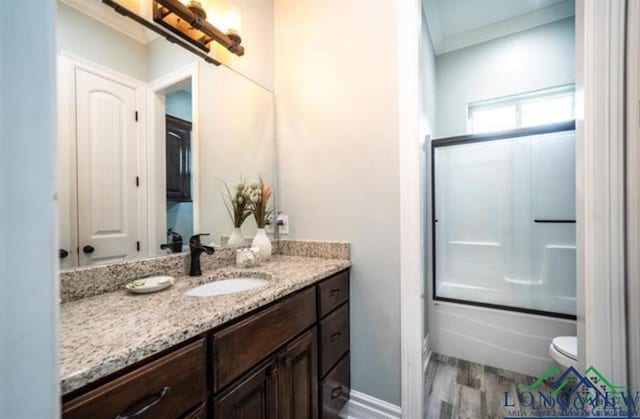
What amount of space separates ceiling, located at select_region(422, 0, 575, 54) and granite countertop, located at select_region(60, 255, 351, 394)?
2.61m

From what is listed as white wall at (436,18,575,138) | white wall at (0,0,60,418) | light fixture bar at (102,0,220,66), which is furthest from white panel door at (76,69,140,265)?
white wall at (436,18,575,138)

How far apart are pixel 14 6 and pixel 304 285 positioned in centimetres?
96

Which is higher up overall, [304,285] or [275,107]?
[275,107]

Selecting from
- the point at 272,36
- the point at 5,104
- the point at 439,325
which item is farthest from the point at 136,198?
the point at 439,325

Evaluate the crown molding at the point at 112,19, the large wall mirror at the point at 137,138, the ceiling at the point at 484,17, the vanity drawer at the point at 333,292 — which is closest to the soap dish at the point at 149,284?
the large wall mirror at the point at 137,138

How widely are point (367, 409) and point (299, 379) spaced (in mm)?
604

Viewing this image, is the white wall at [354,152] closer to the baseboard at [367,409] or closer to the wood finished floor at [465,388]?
the baseboard at [367,409]

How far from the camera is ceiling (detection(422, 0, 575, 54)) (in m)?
2.14

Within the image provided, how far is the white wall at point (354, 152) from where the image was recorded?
1.32m

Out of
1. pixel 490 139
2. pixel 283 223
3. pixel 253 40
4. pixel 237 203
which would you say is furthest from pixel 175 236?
pixel 490 139

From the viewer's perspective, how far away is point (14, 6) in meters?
0.26

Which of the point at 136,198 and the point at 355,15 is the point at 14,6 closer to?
the point at 136,198

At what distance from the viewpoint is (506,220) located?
7.67 ft

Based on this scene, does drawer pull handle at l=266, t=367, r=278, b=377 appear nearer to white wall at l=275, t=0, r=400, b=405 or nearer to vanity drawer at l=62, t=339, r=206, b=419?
vanity drawer at l=62, t=339, r=206, b=419
